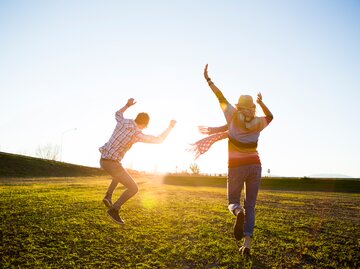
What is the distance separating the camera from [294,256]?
560 centimetres

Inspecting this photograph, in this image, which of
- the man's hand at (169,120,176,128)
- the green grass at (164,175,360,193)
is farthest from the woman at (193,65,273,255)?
the green grass at (164,175,360,193)

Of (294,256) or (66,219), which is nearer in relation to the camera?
(294,256)

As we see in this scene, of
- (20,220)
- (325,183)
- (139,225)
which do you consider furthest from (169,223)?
(325,183)

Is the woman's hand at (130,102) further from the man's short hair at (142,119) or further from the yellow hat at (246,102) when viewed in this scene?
the yellow hat at (246,102)

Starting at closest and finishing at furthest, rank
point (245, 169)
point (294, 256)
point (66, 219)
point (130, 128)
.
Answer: point (245, 169) < point (294, 256) < point (130, 128) < point (66, 219)

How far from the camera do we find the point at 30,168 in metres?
53.3

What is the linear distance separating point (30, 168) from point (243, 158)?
183 ft

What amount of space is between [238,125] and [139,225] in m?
3.98

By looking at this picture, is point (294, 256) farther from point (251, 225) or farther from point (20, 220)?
point (20, 220)

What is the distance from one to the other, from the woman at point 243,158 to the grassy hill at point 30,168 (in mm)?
46215

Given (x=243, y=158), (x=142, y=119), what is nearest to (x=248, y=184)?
(x=243, y=158)

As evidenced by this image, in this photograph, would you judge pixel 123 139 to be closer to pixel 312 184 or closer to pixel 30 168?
pixel 312 184

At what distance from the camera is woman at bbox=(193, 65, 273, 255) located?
5285 millimetres

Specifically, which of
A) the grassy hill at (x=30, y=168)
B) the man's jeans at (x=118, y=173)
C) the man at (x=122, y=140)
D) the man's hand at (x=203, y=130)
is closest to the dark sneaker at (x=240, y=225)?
the man's hand at (x=203, y=130)
